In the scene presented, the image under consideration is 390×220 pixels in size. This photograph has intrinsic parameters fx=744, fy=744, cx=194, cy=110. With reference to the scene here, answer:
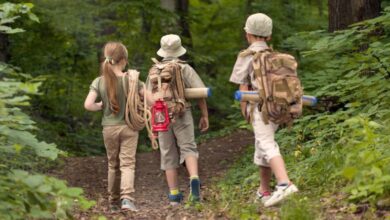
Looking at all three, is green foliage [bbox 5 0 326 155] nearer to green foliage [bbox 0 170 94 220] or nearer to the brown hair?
the brown hair

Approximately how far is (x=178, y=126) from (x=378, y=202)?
3.04 m

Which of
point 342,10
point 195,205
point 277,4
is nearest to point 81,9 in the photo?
point 277,4

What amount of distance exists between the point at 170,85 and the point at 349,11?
12.3 feet

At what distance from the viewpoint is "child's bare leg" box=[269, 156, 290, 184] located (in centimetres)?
685

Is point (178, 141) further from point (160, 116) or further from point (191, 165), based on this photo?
point (160, 116)

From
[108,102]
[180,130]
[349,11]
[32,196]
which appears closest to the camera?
[32,196]

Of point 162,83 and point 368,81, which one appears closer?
point 162,83

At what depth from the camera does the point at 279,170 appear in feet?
22.5

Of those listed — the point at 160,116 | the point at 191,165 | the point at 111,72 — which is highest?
the point at 111,72

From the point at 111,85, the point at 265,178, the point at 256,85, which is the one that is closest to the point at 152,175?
the point at 111,85

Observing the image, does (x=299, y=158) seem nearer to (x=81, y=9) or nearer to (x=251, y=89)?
(x=251, y=89)

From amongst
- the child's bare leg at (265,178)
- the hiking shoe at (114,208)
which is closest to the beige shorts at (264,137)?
the child's bare leg at (265,178)

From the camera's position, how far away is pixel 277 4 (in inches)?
715

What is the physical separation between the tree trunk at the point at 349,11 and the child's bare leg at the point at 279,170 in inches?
174
